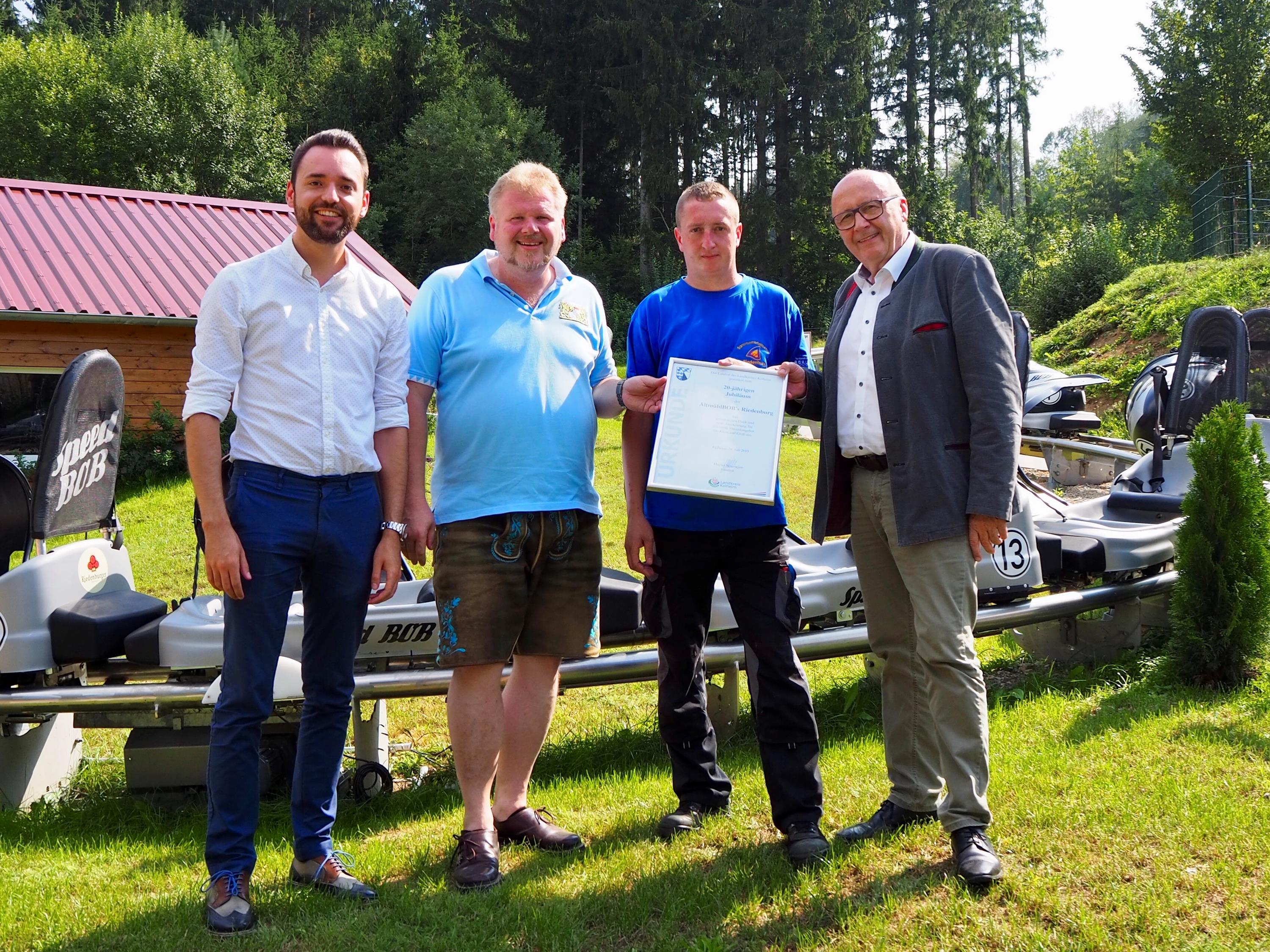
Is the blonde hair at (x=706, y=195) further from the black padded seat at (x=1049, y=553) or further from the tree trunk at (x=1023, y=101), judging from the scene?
the tree trunk at (x=1023, y=101)

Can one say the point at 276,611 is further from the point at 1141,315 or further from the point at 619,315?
the point at 619,315

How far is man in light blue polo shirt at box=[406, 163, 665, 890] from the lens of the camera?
10.9ft

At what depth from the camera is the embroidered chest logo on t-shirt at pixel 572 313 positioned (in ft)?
11.5

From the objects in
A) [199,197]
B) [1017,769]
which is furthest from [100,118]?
[1017,769]

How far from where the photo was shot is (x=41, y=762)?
4543 millimetres

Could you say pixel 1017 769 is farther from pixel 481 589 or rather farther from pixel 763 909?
pixel 481 589

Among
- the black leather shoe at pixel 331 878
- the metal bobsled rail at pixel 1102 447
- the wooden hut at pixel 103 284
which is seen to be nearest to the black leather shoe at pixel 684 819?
the black leather shoe at pixel 331 878

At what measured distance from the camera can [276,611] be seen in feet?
10.2

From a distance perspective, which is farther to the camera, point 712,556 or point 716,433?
point 712,556

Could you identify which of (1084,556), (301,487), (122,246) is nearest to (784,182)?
(122,246)

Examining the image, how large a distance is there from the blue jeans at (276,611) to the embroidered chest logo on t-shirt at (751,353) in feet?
4.18

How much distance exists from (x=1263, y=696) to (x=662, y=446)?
318cm

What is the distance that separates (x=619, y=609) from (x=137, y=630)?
1932 millimetres

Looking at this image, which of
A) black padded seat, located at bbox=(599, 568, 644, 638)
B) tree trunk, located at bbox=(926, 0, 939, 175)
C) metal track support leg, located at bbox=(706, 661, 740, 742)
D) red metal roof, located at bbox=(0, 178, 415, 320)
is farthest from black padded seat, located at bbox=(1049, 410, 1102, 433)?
tree trunk, located at bbox=(926, 0, 939, 175)
